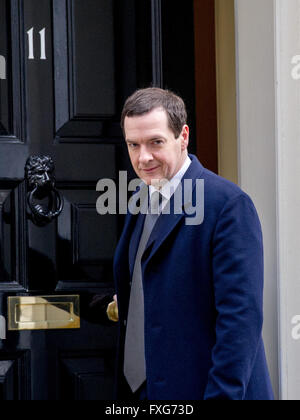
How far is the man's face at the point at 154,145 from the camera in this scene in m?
1.63

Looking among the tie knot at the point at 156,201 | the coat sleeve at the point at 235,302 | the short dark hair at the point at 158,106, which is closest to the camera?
the coat sleeve at the point at 235,302

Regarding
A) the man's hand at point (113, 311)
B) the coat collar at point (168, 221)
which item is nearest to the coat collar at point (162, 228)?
the coat collar at point (168, 221)

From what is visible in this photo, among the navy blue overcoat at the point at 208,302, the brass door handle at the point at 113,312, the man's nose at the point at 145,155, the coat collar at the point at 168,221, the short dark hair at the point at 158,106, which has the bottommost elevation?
the brass door handle at the point at 113,312

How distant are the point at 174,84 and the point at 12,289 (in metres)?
0.90

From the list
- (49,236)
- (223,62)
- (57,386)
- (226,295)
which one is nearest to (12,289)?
(49,236)

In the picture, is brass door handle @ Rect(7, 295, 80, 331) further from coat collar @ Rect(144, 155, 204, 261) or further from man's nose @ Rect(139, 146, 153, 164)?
man's nose @ Rect(139, 146, 153, 164)

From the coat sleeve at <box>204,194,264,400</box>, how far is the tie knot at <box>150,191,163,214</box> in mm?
246

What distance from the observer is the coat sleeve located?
4.89 ft

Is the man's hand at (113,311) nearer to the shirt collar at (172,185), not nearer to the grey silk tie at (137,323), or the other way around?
the grey silk tie at (137,323)

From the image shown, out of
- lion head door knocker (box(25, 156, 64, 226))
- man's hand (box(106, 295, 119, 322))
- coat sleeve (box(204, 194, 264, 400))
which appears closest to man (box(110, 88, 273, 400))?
coat sleeve (box(204, 194, 264, 400))

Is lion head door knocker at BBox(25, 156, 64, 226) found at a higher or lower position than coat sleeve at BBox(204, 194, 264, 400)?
higher

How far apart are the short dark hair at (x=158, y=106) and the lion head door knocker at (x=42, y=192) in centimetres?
55

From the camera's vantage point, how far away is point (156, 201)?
175 centimetres
